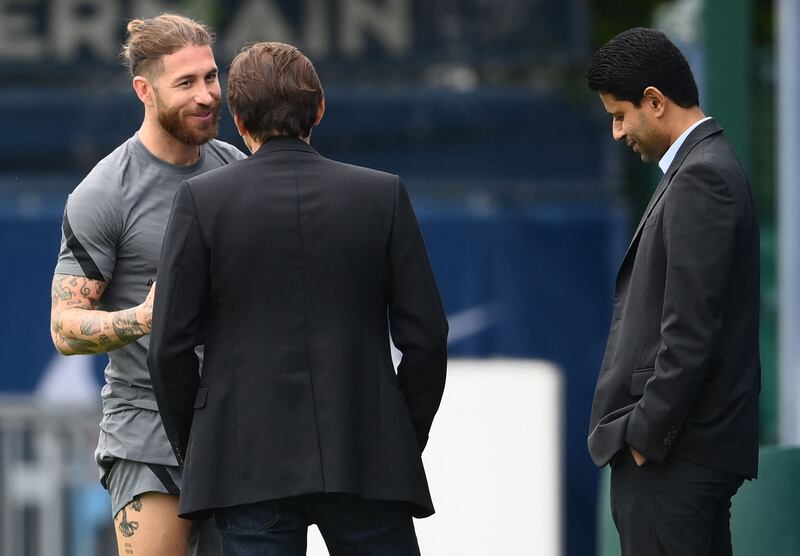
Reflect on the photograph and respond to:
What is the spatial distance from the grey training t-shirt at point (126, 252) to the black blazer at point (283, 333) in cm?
45

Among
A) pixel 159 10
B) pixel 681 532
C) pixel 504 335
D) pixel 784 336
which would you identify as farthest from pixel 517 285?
pixel 681 532

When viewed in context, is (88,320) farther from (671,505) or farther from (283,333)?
(671,505)

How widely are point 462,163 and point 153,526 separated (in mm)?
7003

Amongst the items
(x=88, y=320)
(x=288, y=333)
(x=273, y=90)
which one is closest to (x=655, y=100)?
(x=273, y=90)

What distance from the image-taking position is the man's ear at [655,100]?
311 cm

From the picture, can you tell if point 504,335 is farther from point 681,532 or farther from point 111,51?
point 681,532

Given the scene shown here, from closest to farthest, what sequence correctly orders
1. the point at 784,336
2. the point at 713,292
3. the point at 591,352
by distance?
the point at 713,292 < the point at 784,336 < the point at 591,352

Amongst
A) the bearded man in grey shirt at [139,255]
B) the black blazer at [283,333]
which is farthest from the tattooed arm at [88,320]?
the black blazer at [283,333]

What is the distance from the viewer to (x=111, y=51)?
10.9 m

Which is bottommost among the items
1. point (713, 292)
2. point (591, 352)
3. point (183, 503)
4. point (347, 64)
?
point (591, 352)

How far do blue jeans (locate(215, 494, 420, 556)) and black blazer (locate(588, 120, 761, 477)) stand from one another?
0.48m

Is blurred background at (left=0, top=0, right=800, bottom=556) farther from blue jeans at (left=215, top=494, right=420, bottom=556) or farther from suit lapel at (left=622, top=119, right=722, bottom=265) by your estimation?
blue jeans at (left=215, top=494, right=420, bottom=556)

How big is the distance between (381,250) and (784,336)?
13.8 feet

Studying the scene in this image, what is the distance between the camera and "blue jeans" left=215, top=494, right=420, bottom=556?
2992mm
